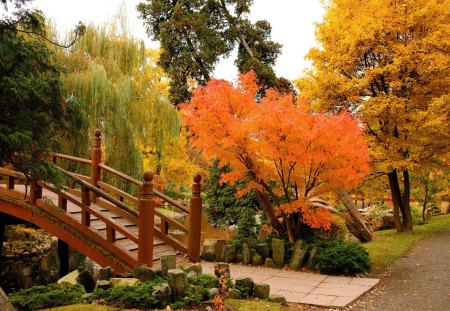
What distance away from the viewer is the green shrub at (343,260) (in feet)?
29.7

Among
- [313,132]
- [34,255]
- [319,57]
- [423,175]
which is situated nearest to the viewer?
[313,132]

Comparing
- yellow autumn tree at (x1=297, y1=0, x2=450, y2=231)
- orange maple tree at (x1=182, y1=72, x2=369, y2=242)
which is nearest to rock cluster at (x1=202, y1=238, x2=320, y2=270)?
orange maple tree at (x1=182, y1=72, x2=369, y2=242)

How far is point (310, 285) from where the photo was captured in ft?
26.9

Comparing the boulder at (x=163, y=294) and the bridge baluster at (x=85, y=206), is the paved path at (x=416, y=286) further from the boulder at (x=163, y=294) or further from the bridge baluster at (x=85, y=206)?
the bridge baluster at (x=85, y=206)

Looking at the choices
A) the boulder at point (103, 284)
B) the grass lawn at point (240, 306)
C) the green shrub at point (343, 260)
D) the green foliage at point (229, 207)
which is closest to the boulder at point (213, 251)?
the green shrub at point (343, 260)

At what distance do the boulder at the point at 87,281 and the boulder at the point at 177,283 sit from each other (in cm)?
147

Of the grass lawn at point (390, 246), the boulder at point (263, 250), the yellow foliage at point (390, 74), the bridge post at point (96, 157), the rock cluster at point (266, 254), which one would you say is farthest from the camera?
the yellow foliage at point (390, 74)

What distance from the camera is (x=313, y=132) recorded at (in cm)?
875

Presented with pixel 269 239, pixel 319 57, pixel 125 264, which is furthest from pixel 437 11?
pixel 125 264

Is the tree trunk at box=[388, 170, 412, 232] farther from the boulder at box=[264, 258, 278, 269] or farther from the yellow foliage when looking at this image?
the boulder at box=[264, 258, 278, 269]

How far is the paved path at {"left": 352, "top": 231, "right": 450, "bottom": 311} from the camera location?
713cm

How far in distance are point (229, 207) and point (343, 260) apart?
628cm

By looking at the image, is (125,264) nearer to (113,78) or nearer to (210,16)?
(113,78)

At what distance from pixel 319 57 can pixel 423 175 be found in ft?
26.9
